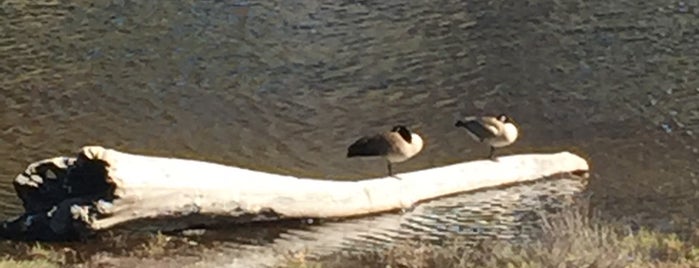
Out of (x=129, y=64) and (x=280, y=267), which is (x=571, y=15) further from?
(x=280, y=267)

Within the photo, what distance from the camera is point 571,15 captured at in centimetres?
2528

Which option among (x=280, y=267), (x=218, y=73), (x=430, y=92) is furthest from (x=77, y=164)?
(x=218, y=73)

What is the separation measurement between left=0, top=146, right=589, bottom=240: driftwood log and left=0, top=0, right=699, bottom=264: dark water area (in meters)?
1.46

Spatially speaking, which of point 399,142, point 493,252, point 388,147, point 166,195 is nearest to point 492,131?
point 399,142

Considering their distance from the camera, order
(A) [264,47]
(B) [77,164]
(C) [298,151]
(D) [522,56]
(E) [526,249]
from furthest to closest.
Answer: (A) [264,47]
(D) [522,56]
(C) [298,151]
(B) [77,164]
(E) [526,249]

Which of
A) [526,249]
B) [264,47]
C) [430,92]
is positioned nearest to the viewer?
[526,249]

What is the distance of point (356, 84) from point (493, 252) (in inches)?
410

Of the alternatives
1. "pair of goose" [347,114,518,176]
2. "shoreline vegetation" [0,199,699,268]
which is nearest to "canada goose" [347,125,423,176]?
"pair of goose" [347,114,518,176]

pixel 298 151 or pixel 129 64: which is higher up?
pixel 129 64

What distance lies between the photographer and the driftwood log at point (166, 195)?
11242 mm

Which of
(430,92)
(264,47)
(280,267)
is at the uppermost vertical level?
(264,47)

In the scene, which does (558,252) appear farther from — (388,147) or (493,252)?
(388,147)

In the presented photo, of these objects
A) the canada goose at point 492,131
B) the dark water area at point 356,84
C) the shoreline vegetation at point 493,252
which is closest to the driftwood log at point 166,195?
the shoreline vegetation at point 493,252

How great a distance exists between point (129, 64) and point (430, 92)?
6533 mm
